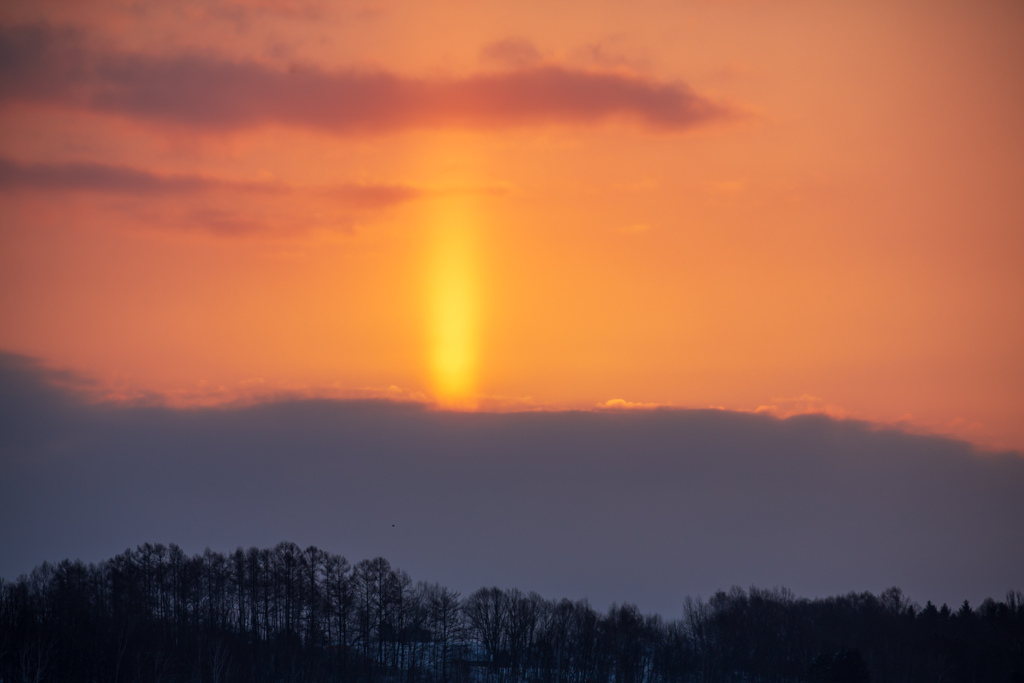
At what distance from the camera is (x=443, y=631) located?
503 ft

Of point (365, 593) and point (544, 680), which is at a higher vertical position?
point (365, 593)

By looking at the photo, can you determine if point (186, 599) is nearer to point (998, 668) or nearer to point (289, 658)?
point (289, 658)

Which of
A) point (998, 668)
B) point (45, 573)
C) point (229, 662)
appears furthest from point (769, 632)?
point (45, 573)

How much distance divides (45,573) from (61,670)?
60.4 meters

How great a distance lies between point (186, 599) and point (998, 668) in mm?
111314

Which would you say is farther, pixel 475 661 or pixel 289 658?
pixel 475 661

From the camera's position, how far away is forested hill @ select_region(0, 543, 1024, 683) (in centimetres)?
13662

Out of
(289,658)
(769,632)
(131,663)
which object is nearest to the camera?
(131,663)

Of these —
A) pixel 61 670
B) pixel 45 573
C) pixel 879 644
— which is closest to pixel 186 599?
pixel 45 573

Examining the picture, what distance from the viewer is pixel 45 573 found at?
159 m

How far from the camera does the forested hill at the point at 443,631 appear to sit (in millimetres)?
136625

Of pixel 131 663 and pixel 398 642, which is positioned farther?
pixel 398 642

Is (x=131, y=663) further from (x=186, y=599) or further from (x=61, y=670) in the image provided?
(x=186, y=599)

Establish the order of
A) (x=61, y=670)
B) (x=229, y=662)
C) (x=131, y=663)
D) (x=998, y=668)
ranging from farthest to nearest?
1. (x=998, y=668)
2. (x=229, y=662)
3. (x=131, y=663)
4. (x=61, y=670)
